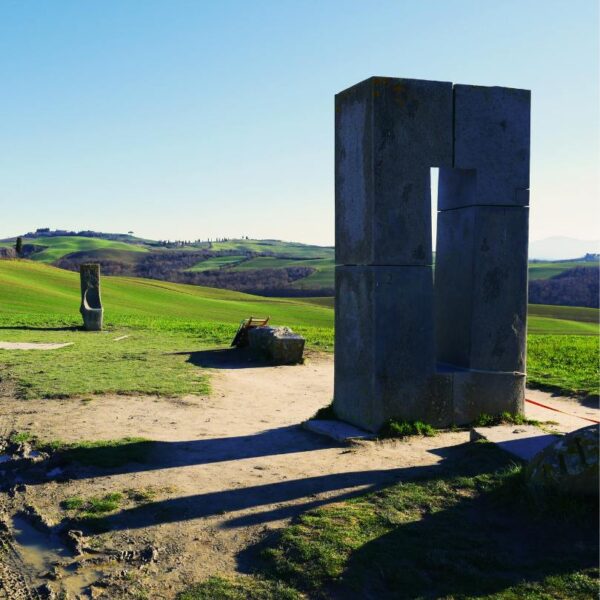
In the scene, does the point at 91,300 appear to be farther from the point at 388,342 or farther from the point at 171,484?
the point at 171,484

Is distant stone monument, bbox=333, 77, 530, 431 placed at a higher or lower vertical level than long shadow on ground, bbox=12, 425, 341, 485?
higher

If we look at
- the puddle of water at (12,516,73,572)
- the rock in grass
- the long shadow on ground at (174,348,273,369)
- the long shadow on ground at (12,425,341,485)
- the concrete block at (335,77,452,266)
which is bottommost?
the puddle of water at (12,516,73,572)

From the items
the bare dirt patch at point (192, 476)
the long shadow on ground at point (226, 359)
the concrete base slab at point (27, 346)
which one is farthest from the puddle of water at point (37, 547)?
the concrete base slab at point (27, 346)

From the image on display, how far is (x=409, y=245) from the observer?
8.97 meters

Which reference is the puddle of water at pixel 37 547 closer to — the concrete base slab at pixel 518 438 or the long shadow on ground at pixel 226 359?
the concrete base slab at pixel 518 438

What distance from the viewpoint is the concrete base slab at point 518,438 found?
7.65m

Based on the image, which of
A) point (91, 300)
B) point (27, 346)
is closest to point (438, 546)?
point (27, 346)

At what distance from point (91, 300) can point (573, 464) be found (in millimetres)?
20370

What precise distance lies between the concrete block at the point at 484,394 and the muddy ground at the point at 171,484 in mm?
495

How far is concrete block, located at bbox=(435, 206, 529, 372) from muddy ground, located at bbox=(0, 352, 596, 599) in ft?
4.39

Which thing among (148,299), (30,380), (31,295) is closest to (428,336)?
(30,380)

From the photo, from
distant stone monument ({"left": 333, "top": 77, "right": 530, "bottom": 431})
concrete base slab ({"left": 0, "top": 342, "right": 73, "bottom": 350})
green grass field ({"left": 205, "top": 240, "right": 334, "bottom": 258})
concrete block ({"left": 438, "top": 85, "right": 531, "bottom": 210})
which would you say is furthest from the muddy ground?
green grass field ({"left": 205, "top": 240, "right": 334, "bottom": 258})

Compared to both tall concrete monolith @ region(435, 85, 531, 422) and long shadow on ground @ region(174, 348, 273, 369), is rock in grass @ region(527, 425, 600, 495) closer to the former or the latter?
tall concrete monolith @ region(435, 85, 531, 422)

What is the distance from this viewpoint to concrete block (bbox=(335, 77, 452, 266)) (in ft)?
28.6
